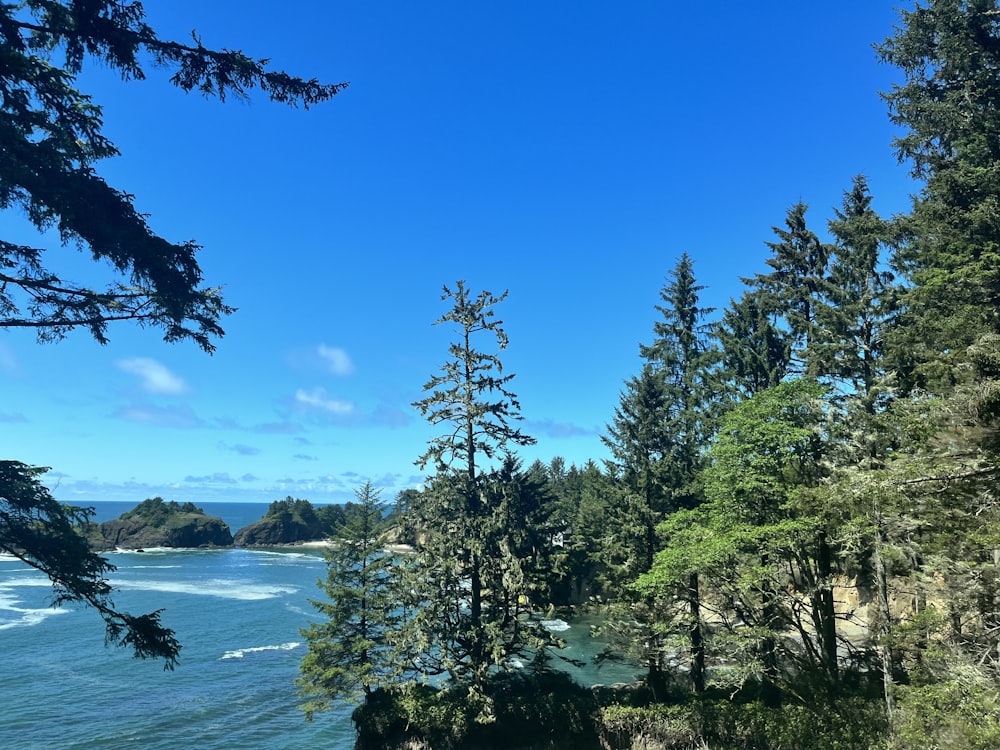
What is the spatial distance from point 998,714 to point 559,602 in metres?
15.3

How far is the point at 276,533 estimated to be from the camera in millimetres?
128500

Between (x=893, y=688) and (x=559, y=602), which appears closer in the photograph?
(x=893, y=688)

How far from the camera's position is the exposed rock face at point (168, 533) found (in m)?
109

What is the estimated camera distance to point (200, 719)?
27141 millimetres

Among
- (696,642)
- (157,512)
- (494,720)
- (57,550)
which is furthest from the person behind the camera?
(157,512)

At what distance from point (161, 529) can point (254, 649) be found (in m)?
89.9

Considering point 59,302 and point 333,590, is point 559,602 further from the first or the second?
point 59,302

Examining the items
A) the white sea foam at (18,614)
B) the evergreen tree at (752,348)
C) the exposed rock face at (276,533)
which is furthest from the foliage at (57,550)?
the exposed rock face at (276,533)

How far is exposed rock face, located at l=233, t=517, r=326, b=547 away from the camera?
126 m

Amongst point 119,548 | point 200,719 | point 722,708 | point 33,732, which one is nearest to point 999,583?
point 722,708

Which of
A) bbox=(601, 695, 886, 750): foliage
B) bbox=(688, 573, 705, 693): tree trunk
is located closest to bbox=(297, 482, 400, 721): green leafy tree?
bbox=(601, 695, 886, 750): foliage

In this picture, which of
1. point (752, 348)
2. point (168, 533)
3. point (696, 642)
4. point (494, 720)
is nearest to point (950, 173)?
point (752, 348)

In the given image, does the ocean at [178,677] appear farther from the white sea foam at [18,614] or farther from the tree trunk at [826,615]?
the tree trunk at [826,615]

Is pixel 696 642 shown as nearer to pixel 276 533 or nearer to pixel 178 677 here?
pixel 178 677
